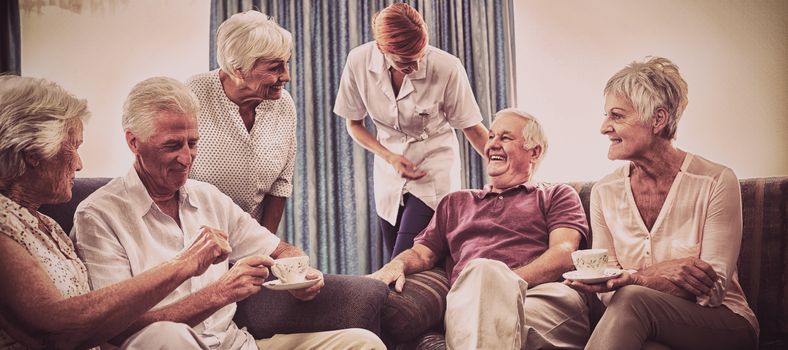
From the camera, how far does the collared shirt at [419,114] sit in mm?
3357

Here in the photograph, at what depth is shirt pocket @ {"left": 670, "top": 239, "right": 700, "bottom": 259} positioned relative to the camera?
2.28 m

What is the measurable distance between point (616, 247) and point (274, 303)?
1.11 metres

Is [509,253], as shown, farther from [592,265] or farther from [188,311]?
[188,311]

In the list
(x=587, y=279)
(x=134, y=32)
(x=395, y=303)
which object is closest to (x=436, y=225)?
(x=395, y=303)

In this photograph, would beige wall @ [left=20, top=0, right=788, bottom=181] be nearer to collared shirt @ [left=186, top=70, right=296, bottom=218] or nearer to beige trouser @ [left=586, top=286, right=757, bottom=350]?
collared shirt @ [left=186, top=70, right=296, bottom=218]

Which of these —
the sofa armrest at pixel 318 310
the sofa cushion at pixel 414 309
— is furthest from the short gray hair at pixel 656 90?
the sofa armrest at pixel 318 310

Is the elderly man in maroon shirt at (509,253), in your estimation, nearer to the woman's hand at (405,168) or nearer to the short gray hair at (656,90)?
the woman's hand at (405,168)

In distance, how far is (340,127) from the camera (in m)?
4.56

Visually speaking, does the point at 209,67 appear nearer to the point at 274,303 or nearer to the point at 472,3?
the point at 472,3

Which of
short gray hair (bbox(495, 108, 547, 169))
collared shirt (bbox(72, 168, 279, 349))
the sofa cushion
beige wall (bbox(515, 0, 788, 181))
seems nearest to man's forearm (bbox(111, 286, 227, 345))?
collared shirt (bbox(72, 168, 279, 349))

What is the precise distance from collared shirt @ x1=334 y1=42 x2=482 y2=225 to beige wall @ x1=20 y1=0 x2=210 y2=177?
162 cm

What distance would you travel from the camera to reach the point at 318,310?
7.47 feet

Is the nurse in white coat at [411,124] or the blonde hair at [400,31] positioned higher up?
the blonde hair at [400,31]

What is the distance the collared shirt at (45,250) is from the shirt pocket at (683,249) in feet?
5.46
